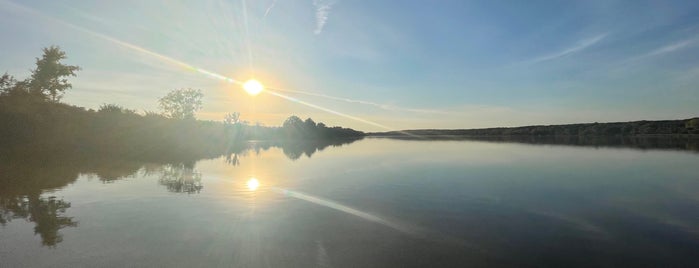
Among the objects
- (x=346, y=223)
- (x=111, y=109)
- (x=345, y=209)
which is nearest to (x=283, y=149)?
(x=111, y=109)

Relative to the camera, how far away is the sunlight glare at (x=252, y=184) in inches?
685

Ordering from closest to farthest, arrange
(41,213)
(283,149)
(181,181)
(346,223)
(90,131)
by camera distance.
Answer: (346,223), (41,213), (181,181), (90,131), (283,149)

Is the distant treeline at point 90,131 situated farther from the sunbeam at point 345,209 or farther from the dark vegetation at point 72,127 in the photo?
→ the sunbeam at point 345,209

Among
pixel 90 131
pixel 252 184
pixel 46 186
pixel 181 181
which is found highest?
pixel 90 131

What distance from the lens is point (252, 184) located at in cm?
1880

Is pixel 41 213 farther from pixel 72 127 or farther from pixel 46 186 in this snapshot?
pixel 72 127

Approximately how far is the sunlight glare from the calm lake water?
0.19 ft

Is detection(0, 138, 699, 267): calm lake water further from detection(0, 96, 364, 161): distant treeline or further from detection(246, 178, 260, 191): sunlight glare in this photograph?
detection(0, 96, 364, 161): distant treeline

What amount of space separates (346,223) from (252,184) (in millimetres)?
10149

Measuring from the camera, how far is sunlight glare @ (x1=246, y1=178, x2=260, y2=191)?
17405 mm

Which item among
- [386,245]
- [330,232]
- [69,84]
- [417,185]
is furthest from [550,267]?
[69,84]

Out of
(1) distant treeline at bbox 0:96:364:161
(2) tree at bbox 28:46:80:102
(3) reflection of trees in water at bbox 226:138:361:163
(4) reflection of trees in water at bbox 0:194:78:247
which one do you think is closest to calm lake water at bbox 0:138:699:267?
(4) reflection of trees in water at bbox 0:194:78:247

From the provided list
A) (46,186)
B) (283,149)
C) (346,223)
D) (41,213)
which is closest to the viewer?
(346,223)

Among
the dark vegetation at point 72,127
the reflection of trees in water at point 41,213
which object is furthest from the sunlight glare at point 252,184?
the dark vegetation at point 72,127
